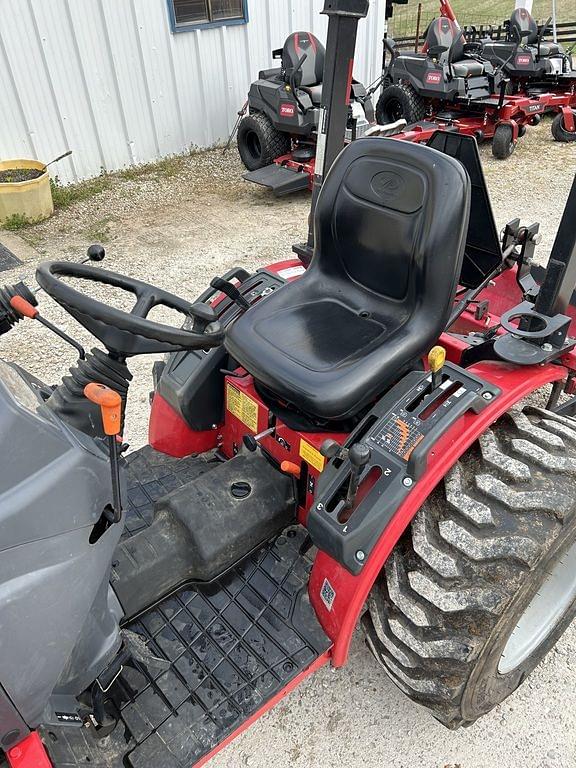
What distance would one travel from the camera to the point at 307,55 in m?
5.97

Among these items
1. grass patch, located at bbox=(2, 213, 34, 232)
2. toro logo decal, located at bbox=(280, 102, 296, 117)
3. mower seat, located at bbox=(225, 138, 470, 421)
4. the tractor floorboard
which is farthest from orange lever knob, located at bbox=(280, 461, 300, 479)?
toro logo decal, located at bbox=(280, 102, 296, 117)

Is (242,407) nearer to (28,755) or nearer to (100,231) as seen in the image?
(28,755)

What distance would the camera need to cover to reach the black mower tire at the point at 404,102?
7488 millimetres

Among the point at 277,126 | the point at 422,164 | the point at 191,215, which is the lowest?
the point at 191,215

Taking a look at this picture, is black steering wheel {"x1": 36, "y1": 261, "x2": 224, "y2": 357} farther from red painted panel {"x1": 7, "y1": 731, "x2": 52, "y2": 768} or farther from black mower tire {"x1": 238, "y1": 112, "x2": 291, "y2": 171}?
black mower tire {"x1": 238, "y1": 112, "x2": 291, "y2": 171}

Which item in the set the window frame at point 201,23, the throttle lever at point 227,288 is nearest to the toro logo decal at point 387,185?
the throttle lever at point 227,288

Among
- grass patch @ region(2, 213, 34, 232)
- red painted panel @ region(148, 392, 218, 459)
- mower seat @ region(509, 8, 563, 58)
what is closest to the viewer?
red painted panel @ region(148, 392, 218, 459)

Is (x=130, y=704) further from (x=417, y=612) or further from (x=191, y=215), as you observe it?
(x=191, y=215)

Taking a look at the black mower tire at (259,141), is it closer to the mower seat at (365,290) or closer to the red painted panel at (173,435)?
the mower seat at (365,290)

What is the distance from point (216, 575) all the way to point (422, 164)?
1.42 meters

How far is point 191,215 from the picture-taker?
580cm

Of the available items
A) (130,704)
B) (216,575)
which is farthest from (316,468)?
(130,704)

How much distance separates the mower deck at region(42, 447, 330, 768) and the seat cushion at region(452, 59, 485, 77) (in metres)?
7.05

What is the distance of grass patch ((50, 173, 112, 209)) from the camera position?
5905mm
